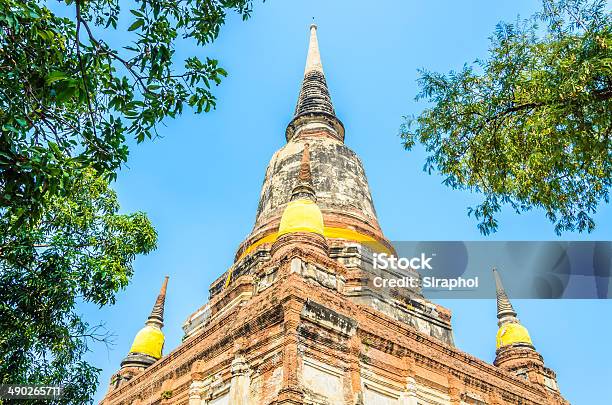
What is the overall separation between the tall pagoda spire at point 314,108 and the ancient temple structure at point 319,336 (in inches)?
120

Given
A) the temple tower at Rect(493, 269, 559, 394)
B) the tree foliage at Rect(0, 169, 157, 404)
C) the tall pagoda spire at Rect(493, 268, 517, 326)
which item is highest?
the tall pagoda spire at Rect(493, 268, 517, 326)

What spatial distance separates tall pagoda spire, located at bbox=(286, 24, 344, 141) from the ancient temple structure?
306 cm

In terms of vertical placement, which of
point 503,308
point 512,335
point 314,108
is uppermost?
point 314,108

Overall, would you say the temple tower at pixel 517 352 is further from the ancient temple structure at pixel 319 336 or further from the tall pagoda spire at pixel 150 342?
the tall pagoda spire at pixel 150 342

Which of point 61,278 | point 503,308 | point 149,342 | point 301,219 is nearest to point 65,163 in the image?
point 61,278

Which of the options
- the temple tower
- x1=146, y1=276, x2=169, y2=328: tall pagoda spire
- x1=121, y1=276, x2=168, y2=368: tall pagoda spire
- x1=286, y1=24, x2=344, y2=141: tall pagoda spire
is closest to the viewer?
the temple tower

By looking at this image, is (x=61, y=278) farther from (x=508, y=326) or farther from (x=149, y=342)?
(x=508, y=326)

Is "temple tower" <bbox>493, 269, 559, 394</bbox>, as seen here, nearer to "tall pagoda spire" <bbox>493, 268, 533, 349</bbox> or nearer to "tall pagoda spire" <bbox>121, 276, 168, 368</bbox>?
"tall pagoda spire" <bbox>493, 268, 533, 349</bbox>

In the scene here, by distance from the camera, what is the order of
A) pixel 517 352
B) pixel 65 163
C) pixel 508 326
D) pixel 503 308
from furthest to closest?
pixel 503 308
pixel 508 326
pixel 517 352
pixel 65 163

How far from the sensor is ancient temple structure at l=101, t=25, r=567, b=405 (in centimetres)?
1047

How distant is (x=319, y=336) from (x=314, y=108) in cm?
1353

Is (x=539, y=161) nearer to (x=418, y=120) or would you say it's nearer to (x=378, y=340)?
(x=418, y=120)

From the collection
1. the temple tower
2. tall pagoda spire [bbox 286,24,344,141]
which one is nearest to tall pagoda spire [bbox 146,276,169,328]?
tall pagoda spire [bbox 286,24,344,141]

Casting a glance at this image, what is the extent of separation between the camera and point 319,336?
10672mm
